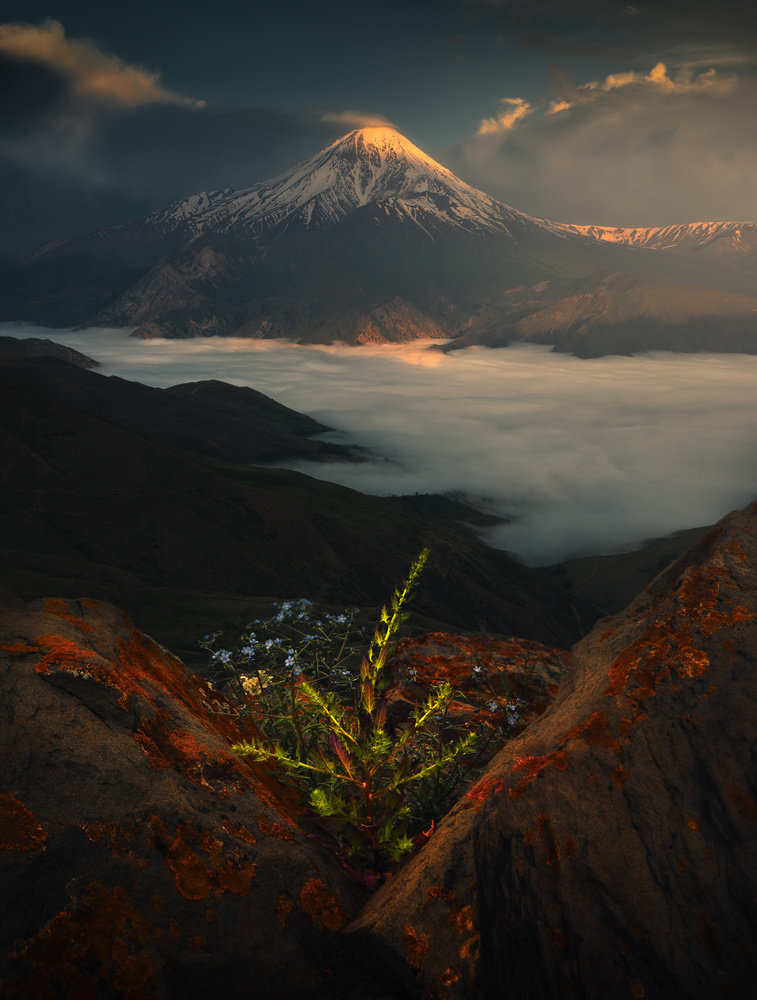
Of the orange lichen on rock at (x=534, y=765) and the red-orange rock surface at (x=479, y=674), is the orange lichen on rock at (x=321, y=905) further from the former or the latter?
the red-orange rock surface at (x=479, y=674)

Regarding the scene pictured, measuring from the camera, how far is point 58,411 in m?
91.7

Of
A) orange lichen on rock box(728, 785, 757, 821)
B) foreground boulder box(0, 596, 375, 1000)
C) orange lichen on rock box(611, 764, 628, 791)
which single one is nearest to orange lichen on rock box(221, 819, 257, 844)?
foreground boulder box(0, 596, 375, 1000)

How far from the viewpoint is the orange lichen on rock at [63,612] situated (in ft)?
16.4

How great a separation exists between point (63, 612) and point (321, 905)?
344 centimetres

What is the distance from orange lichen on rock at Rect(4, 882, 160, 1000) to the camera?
A: 2568 millimetres

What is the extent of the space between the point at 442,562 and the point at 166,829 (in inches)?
4590

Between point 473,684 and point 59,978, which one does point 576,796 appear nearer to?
point 59,978

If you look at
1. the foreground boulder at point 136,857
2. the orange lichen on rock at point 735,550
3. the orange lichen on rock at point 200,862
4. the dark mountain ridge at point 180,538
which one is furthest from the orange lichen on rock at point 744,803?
the dark mountain ridge at point 180,538

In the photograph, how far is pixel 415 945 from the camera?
3305 millimetres

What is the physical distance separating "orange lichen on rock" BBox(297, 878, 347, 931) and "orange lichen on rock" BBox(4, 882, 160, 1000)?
39.0 inches

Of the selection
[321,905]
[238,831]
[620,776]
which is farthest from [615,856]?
[238,831]

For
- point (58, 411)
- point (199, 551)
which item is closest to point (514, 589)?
point (199, 551)

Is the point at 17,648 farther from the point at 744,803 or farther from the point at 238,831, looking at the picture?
the point at 744,803

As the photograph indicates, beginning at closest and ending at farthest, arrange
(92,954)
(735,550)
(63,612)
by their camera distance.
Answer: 1. (92,954)
2. (735,550)
3. (63,612)
